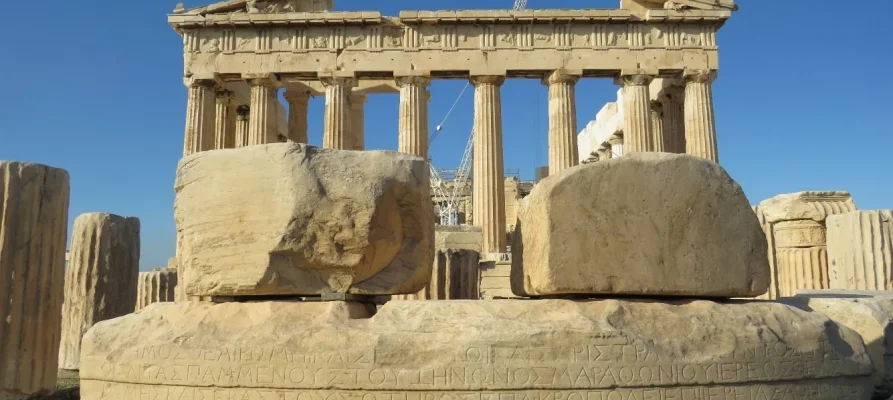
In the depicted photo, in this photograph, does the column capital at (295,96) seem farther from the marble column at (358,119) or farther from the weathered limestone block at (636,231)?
the weathered limestone block at (636,231)

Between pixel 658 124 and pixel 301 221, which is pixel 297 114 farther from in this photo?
pixel 301 221

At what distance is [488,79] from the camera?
65.4 ft

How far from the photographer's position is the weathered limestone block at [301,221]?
12.7 feet

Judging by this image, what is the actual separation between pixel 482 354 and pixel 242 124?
2181 centimetres

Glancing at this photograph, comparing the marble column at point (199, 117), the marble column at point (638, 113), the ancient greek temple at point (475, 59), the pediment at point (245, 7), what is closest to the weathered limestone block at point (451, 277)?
the ancient greek temple at point (475, 59)

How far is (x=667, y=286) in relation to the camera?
13.0 feet

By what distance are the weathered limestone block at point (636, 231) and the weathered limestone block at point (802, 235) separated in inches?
277

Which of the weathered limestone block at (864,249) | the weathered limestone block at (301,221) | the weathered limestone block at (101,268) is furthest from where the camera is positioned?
the weathered limestone block at (101,268)

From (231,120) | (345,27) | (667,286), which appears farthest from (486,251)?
(667,286)

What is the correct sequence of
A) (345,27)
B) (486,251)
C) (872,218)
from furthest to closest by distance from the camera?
1. (345,27)
2. (486,251)
3. (872,218)

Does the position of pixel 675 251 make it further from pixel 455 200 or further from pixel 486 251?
pixel 455 200

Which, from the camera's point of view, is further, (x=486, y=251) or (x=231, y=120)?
(x=231, y=120)

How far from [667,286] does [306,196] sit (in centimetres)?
231

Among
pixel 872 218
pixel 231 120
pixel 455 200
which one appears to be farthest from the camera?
pixel 455 200
